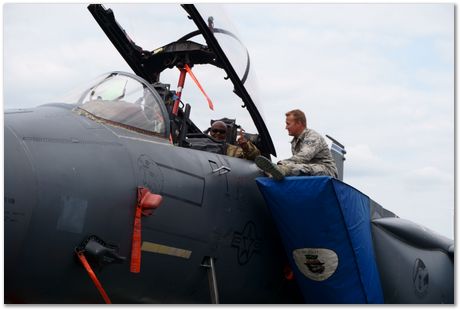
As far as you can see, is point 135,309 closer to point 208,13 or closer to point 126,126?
point 126,126

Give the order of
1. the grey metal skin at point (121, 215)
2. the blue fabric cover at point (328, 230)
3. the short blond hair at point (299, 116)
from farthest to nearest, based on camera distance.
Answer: the short blond hair at point (299, 116) → the blue fabric cover at point (328, 230) → the grey metal skin at point (121, 215)

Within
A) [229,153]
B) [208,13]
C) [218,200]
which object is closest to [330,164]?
[229,153]

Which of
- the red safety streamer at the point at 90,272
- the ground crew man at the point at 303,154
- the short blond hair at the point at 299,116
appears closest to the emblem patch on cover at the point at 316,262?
the ground crew man at the point at 303,154

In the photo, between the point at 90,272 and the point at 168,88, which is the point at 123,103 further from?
the point at 90,272

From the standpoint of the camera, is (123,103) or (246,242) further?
(246,242)

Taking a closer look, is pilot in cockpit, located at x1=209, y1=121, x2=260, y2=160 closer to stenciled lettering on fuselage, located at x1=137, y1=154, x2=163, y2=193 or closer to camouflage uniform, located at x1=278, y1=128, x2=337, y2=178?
camouflage uniform, located at x1=278, y1=128, x2=337, y2=178

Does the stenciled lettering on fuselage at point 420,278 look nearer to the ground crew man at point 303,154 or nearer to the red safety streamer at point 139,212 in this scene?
the ground crew man at point 303,154

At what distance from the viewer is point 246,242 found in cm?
665

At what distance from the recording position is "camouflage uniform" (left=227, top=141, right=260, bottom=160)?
713 cm

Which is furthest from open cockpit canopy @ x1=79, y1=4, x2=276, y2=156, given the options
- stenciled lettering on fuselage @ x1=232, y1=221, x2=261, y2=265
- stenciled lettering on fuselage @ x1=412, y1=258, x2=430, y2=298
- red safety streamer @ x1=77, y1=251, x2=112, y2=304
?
stenciled lettering on fuselage @ x1=412, y1=258, x2=430, y2=298

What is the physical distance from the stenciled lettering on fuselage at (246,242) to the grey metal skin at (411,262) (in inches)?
52.1

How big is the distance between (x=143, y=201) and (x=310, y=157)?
244cm

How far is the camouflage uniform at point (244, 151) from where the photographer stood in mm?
7129

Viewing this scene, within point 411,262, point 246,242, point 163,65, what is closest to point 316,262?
point 246,242
